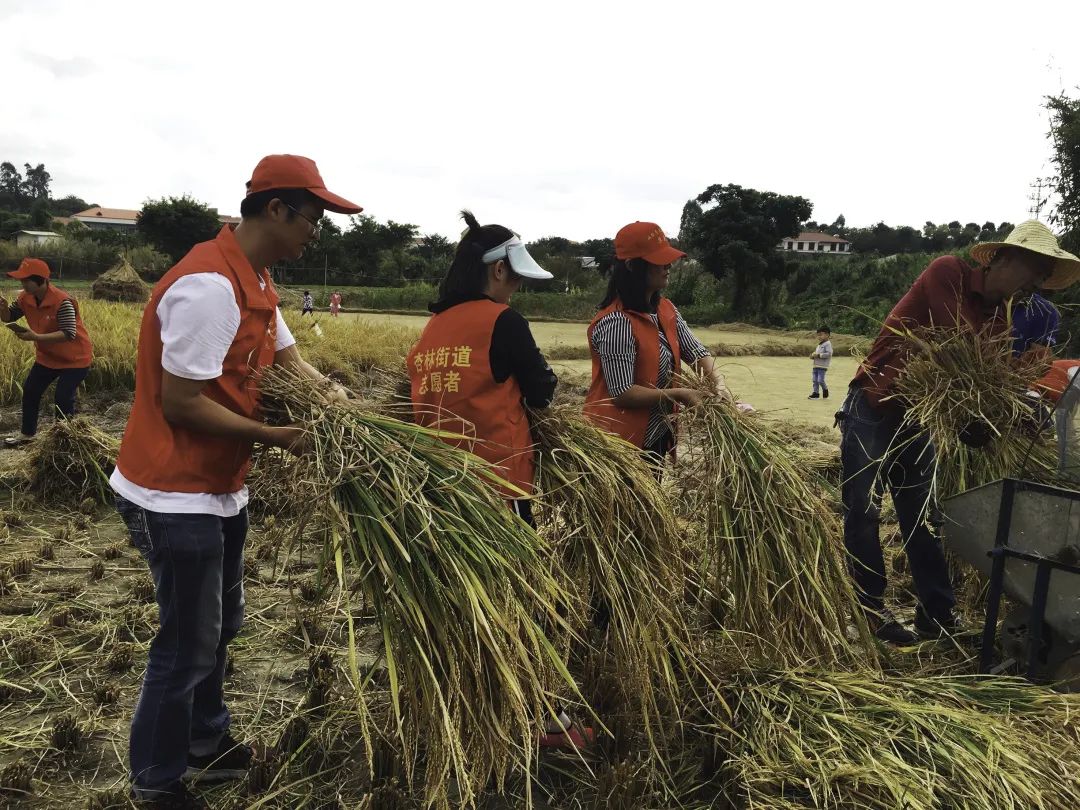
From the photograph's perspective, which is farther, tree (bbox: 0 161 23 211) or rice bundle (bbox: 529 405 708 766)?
tree (bbox: 0 161 23 211)

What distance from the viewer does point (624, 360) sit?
2.41 meters

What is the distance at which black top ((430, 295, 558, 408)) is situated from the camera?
6.08ft

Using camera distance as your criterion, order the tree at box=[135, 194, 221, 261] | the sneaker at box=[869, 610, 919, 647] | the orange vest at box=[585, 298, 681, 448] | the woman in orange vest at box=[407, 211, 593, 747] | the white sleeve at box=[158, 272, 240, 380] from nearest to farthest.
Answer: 1. the white sleeve at box=[158, 272, 240, 380]
2. the woman in orange vest at box=[407, 211, 593, 747]
3. the orange vest at box=[585, 298, 681, 448]
4. the sneaker at box=[869, 610, 919, 647]
5. the tree at box=[135, 194, 221, 261]

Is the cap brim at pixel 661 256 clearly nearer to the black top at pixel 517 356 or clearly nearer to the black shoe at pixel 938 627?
the black top at pixel 517 356

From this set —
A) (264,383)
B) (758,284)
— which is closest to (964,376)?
(264,383)

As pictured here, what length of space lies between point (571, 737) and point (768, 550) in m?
0.78

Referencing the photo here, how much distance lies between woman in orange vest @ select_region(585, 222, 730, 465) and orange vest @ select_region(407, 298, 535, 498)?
0.47 m

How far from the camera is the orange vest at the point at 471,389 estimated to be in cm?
187

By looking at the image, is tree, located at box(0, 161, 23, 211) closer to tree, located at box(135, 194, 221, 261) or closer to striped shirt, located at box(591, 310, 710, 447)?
tree, located at box(135, 194, 221, 261)

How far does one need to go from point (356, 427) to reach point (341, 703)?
40.8 inches

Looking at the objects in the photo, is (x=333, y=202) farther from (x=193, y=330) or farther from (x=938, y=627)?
(x=938, y=627)

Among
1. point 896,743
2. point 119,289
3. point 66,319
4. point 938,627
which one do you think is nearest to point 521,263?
point 896,743

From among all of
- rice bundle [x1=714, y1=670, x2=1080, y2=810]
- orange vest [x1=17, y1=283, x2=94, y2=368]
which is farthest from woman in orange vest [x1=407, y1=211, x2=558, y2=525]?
orange vest [x1=17, y1=283, x2=94, y2=368]

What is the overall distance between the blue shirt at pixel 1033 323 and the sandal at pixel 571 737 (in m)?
1.99
